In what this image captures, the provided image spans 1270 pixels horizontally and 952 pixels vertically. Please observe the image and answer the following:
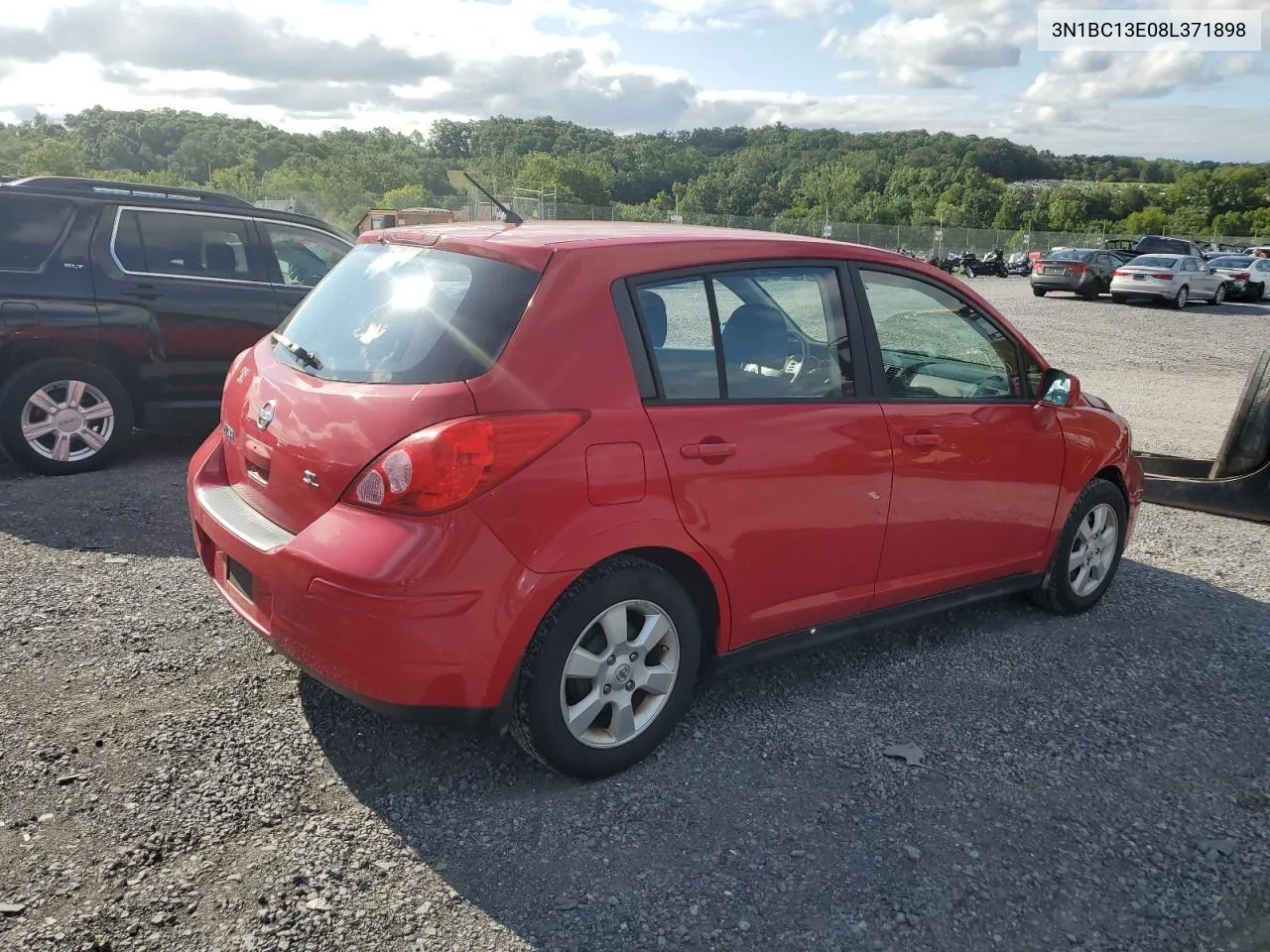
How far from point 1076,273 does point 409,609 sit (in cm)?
3098

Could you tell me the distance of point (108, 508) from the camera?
5945 mm

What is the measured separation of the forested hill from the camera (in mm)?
93375

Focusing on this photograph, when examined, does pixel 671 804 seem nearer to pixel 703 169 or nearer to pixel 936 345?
pixel 936 345

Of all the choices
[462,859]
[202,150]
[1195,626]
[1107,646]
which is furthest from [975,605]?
[202,150]

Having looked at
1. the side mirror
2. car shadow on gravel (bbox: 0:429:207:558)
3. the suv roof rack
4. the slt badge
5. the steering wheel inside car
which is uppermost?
the suv roof rack

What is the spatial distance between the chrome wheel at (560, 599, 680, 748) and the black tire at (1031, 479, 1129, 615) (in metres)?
2.34

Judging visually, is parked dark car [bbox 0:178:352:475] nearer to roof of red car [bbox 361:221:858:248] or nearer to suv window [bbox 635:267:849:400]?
roof of red car [bbox 361:221:858:248]

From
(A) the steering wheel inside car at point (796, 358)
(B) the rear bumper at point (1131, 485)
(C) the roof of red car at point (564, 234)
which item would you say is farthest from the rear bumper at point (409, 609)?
(B) the rear bumper at point (1131, 485)

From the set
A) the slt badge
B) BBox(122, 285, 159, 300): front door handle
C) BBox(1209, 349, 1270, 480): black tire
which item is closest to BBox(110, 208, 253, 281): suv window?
BBox(122, 285, 159, 300): front door handle

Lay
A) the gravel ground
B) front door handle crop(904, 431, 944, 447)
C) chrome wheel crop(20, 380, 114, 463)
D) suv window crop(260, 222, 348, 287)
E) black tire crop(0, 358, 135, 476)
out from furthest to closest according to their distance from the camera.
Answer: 1. suv window crop(260, 222, 348, 287)
2. chrome wheel crop(20, 380, 114, 463)
3. black tire crop(0, 358, 135, 476)
4. front door handle crop(904, 431, 944, 447)
5. the gravel ground

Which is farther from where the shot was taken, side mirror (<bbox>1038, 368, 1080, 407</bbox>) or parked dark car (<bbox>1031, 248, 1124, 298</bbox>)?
parked dark car (<bbox>1031, 248, 1124, 298</bbox>)

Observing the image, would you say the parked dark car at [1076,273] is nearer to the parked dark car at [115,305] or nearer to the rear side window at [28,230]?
the parked dark car at [115,305]

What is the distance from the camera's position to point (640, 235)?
350 cm

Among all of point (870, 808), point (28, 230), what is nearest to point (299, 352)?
point (870, 808)
